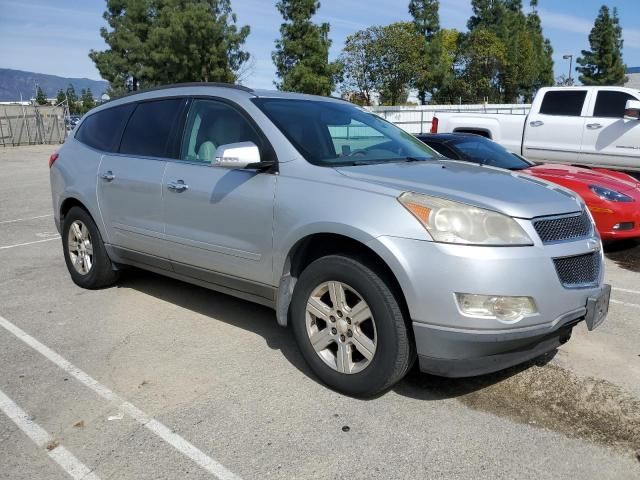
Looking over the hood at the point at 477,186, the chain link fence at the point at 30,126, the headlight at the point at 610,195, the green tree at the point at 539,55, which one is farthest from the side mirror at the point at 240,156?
the green tree at the point at 539,55

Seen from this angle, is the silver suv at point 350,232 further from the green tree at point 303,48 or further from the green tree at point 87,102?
the green tree at point 87,102

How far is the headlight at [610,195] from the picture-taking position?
21.6 feet

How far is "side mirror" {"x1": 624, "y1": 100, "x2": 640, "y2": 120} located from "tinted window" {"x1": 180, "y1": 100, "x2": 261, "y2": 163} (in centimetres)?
785

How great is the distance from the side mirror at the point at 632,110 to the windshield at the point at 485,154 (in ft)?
10.3

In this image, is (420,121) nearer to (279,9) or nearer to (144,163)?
(279,9)

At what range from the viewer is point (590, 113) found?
10.3 meters

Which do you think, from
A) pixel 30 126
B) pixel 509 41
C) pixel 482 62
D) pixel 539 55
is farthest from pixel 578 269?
pixel 539 55

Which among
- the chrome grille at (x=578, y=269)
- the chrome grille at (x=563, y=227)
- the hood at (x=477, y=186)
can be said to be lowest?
the chrome grille at (x=578, y=269)

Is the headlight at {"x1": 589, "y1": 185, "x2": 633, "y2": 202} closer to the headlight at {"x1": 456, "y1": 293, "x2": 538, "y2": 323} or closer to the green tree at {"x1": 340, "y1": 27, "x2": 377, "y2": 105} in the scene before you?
the headlight at {"x1": 456, "y1": 293, "x2": 538, "y2": 323}

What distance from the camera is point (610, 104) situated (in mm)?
10188

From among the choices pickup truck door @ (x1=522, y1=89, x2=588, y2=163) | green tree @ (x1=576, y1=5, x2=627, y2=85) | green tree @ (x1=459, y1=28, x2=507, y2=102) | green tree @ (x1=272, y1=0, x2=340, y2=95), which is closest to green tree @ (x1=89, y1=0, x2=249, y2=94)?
green tree @ (x1=272, y1=0, x2=340, y2=95)

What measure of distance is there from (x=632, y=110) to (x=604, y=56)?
62.7 metres

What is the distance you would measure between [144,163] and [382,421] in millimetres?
2727

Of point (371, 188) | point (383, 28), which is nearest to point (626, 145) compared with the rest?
point (371, 188)
